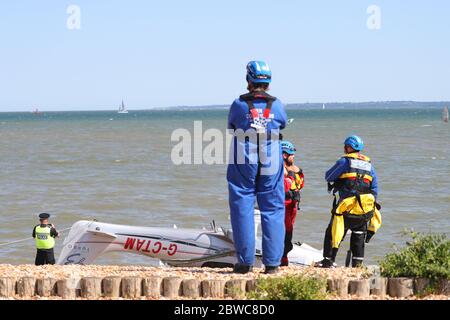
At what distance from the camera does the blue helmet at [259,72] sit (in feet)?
25.6

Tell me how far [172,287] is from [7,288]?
1.34 metres

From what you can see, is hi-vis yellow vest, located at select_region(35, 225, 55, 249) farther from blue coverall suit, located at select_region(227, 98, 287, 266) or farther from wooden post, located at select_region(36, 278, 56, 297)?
wooden post, located at select_region(36, 278, 56, 297)

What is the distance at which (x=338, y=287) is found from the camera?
7184mm

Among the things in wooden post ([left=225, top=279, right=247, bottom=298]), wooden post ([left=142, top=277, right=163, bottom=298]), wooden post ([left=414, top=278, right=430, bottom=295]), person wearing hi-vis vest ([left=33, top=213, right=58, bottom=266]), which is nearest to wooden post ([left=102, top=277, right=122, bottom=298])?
wooden post ([left=142, top=277, right=163, bottom=298])

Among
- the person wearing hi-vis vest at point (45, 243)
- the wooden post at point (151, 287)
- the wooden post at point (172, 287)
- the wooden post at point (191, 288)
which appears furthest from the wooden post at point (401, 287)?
the person wearing hi-vis vest at point (45, 243)

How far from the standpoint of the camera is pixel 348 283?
723cm

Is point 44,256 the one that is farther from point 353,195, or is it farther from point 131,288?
point 131,288

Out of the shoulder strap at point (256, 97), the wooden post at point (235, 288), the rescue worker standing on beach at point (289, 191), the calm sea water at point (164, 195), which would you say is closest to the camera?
the wooden post at point (235, 288)

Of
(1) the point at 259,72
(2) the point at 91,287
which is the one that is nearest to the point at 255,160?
(1) the point at 259,72

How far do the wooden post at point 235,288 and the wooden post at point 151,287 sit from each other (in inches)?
21.7

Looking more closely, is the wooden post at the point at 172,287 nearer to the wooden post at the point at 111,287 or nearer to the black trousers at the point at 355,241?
the wooden post at the point at 111,287
